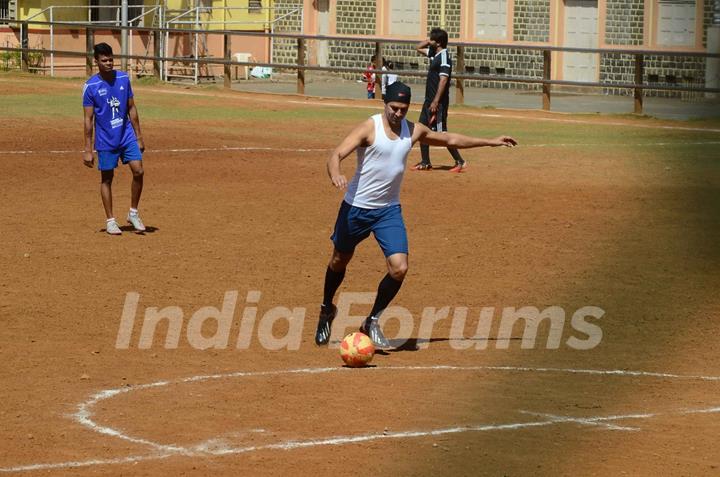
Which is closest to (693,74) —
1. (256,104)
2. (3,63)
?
(256,104)

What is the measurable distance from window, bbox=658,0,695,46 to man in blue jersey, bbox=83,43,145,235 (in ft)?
90.1

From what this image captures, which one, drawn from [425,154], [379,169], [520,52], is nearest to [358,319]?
[379,169]

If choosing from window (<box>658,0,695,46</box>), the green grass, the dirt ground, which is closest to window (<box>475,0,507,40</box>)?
window (<box>658,0,695,46</box>)

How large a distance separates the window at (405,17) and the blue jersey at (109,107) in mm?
30841

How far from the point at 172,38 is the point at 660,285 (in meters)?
35.0

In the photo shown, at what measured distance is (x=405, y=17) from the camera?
151 feet

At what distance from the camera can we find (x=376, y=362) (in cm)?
1047

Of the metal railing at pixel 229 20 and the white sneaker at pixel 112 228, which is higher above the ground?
the metal railing at pixel 229 20

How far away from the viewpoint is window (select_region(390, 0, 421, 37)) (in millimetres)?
45625

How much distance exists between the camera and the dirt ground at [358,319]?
8188 millimetres

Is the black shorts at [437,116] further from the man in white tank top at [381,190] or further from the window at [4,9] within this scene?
the window at [4,9]

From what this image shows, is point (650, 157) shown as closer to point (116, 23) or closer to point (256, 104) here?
point (256, 104)

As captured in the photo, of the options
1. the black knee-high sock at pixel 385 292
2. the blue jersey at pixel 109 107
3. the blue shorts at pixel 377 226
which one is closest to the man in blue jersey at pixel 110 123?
the blue jersey at pixel 109 107

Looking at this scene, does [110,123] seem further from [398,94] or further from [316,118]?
[316,118]
